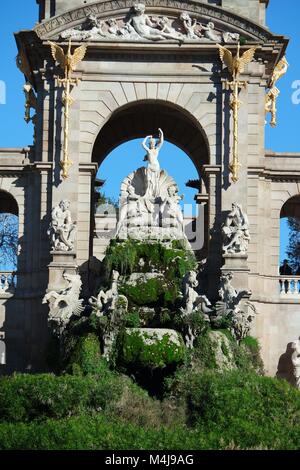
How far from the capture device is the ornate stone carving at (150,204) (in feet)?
148

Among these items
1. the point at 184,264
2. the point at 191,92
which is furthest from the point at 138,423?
the point at 191,92

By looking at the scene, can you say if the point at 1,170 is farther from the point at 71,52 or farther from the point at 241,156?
the point at 241,156

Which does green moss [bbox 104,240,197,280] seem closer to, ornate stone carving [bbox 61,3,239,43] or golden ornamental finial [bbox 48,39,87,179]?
golden ornamental finial [bbox 48,39,87,179]

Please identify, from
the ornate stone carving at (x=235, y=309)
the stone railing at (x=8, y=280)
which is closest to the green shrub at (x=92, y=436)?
the ornate stone carving at (x=235, y=309)

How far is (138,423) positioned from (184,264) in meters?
9.13

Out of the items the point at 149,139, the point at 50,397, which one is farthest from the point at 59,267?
the point at 50,397

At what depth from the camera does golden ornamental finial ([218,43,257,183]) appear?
45688 mm

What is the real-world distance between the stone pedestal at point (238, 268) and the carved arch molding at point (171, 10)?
784cm

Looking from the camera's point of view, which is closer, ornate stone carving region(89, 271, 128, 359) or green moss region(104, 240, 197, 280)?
→ ornate stone carving region(89, 271, 128, 359)

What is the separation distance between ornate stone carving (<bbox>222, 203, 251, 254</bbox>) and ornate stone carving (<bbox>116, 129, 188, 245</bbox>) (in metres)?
1.44

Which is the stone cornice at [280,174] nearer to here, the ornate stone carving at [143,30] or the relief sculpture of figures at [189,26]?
the ornate stone carving at [143,30]

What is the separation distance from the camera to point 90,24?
4666cm

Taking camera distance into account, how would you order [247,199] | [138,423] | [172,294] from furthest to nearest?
[247,199] < [172,294] < [138,423]

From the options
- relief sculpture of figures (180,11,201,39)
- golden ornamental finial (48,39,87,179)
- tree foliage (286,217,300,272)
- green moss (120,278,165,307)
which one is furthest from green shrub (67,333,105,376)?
tree foliage (286,217,300,272)
